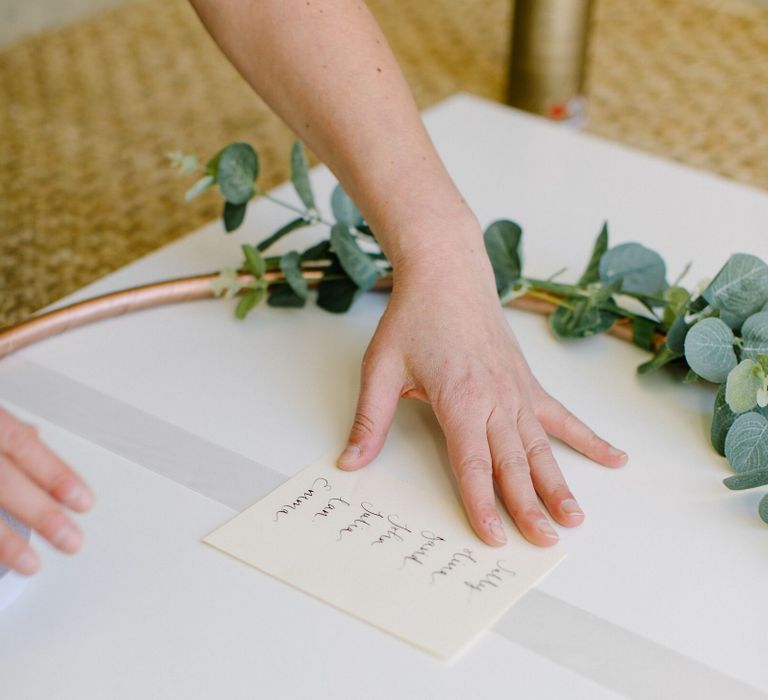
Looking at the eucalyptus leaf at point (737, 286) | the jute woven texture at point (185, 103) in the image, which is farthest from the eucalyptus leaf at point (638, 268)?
the jute woven texture at point (185, 103)

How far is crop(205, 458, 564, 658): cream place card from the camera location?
→ 27.2 inches

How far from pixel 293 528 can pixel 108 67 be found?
7.49 ft

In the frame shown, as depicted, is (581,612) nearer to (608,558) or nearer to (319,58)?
(608,558)

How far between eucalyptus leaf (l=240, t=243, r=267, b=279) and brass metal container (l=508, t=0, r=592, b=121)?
1562 millimetres

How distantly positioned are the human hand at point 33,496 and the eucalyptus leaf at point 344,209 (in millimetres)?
478

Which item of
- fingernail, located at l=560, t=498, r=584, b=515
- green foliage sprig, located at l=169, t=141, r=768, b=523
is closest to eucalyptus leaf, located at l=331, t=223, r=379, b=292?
green foliage sprig, located at l=169, t=141, r=768, b=523

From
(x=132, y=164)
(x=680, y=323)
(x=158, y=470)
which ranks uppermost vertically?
(x=680, y=323)

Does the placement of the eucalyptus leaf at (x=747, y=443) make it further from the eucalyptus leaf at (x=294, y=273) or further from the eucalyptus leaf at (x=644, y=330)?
the eucalyptus leaf at (x=294, y=273)

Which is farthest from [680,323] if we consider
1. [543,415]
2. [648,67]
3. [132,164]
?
[648,67]

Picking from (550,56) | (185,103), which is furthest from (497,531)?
(185,103)

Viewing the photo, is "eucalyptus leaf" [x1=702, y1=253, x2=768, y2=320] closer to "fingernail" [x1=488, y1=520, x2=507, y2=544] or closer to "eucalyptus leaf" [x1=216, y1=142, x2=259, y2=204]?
"fingernail" [x1=488, y1=520, x2=507, y2=544]

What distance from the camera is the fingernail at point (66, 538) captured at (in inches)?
25.0

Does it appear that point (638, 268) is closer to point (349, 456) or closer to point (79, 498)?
point (349, 456)

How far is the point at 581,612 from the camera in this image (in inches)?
27.6
